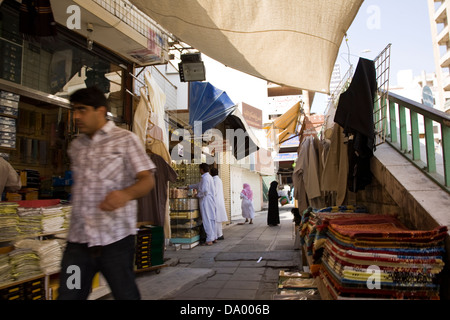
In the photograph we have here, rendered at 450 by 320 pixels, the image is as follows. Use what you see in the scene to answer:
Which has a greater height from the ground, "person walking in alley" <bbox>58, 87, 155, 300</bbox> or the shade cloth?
the shade cloth

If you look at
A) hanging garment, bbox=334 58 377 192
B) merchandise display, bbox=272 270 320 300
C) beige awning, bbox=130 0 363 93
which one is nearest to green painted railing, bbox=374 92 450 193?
hanging garment, bbox=334 58 377 192

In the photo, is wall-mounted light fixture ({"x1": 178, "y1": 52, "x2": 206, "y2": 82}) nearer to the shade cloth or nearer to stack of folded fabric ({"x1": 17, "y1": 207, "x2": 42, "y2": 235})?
the shade cloth

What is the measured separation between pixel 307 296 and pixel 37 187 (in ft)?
14.9

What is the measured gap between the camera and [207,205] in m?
8.24

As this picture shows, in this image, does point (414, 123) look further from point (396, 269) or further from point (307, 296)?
point (307, 296)

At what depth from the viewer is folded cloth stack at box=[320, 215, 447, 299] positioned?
216 centimetres

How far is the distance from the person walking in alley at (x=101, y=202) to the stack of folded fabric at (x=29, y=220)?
1.78 meters

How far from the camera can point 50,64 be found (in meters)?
4.65

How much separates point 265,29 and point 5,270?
3.59m

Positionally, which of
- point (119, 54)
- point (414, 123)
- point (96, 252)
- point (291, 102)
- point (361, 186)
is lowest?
point (96, 252)

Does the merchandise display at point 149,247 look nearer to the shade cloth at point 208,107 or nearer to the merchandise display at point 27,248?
the merchandise display at point 27,248

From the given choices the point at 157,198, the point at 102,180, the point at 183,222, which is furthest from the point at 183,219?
the point at 102,180

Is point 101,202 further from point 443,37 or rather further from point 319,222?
point 443,37
